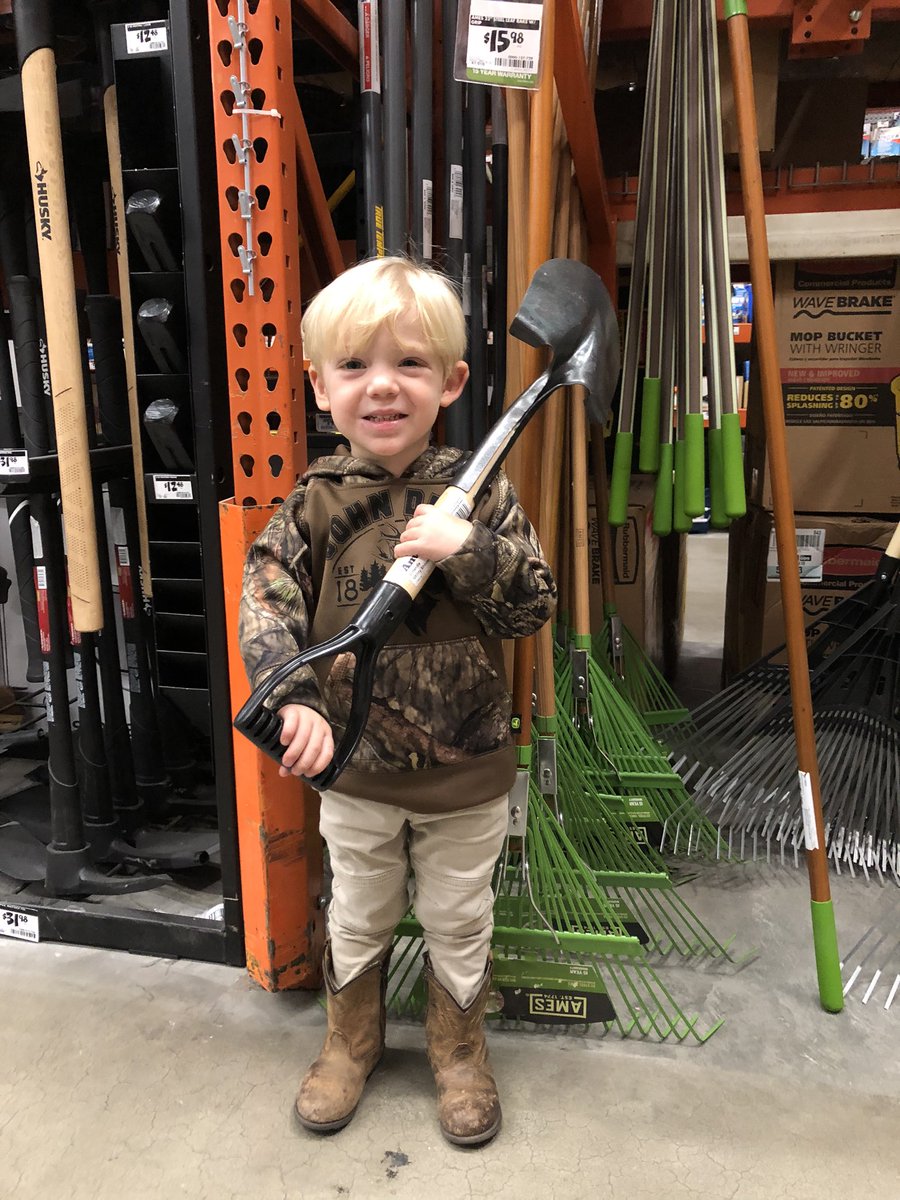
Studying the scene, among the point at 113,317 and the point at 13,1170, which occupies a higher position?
the point at 113,317

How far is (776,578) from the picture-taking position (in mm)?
2438

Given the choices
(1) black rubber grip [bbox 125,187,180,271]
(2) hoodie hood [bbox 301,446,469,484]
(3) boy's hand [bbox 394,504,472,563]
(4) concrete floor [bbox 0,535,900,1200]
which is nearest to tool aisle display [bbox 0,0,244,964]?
(1) black rubber grip [bbox 125,187,180,271]

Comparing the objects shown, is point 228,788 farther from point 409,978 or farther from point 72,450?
point 72,450

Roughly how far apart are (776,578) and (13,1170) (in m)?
2.16

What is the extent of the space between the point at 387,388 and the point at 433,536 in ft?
0.65

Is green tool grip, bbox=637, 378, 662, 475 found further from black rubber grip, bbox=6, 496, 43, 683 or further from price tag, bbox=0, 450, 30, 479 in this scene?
black rubber grip, bbox=6, 496, 43, 683

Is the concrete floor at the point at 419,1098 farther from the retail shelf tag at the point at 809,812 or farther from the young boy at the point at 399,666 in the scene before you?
the retail shelf tag at the point at 809,812

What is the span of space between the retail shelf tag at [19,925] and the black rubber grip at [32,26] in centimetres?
152

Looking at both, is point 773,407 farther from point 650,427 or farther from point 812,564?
point 812,564

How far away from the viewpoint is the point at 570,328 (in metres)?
1.23

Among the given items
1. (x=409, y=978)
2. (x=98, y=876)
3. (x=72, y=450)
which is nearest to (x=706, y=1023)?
(x=409, y=978)

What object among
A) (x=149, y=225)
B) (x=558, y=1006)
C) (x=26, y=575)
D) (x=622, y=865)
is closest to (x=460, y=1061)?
(x=558, y=1006)

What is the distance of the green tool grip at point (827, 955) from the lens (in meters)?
1.47

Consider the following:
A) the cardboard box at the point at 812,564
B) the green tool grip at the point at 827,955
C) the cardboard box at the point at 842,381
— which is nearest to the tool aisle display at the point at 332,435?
the green tool grip at the point at 827,955
